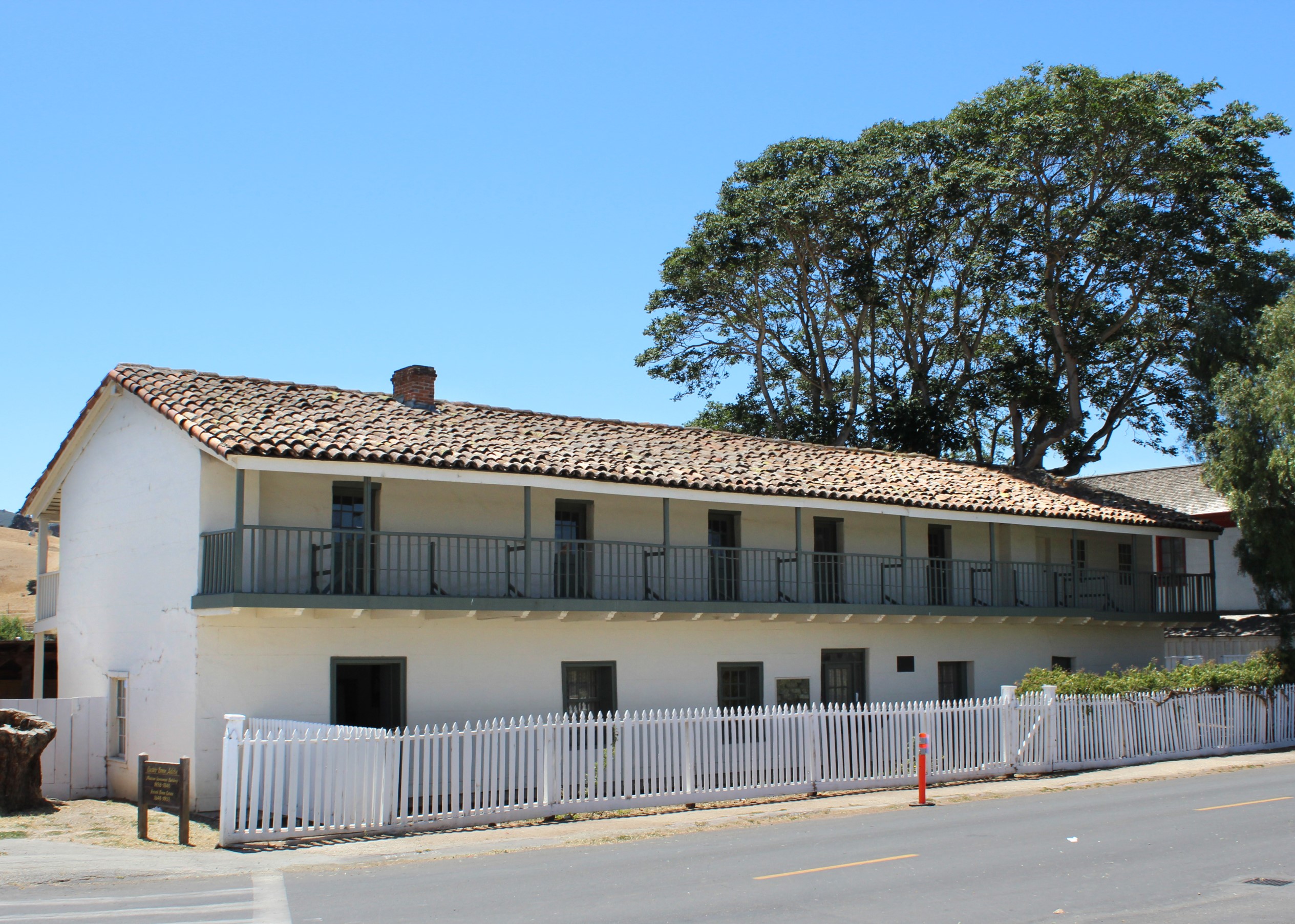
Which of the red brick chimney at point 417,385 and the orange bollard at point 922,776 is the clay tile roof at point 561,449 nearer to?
the red brick chimney at point 417,385

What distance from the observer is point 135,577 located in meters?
19.2

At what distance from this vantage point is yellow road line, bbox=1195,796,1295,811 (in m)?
14.5

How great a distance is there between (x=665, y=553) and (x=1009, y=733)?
20.9ft

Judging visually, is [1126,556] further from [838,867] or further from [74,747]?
[74,747]

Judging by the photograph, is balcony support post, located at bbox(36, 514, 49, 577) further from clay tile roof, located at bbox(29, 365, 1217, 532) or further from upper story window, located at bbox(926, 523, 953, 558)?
upper story window, located at bbox(926, 523, 953, 558)

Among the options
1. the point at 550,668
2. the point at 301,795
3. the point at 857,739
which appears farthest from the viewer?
the point at 550,668

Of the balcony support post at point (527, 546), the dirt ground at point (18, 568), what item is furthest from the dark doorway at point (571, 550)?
the dirt ground at point (18, 568)

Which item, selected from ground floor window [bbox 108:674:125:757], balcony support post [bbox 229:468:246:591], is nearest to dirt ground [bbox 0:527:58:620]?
ground floor window [bbox 108:674:125:757]

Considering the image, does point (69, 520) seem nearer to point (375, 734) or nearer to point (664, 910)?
point (375, 734)

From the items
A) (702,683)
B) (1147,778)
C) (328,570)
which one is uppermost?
(328,570)

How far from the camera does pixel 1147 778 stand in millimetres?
19109

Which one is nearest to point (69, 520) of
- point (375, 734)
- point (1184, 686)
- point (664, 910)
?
point (375, 734)

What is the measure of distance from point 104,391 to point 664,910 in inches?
615

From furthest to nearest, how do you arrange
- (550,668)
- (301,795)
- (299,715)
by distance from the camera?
(550,668), (299,715), (301,795)
